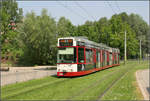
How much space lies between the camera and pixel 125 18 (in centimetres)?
10269

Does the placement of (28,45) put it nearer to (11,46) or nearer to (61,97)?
(11,46)

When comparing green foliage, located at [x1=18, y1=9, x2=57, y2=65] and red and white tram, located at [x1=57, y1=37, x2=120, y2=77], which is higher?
green foliage, located at [x1=18, y1=9, x2=57, y2=65]

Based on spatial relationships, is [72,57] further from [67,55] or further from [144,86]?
[144,86]

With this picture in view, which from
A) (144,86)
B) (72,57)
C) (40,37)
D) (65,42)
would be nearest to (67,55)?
(72,57)

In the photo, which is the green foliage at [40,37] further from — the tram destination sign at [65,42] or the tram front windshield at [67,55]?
the tram front windshield at [67,55]

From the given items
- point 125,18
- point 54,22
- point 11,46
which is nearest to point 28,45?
point 11,46

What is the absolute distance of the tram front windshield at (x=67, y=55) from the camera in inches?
686

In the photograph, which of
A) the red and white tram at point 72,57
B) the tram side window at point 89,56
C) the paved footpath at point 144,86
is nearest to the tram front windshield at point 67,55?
the red and white tram at point 72,57

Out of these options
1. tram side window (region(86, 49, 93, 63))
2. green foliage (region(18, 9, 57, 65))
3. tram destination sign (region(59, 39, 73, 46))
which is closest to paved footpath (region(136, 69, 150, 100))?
tram side window (region(86, 49, 93, 63))

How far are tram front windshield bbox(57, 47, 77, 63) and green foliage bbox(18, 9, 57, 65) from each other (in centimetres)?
1777

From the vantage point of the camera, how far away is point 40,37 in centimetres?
3697

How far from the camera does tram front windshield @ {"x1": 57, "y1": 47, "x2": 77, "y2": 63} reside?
1742cm

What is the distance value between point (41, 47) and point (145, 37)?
2259 inches

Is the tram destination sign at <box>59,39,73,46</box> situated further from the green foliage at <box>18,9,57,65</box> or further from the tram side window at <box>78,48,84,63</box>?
the green foliage at <box>18,9,57,65</box>
